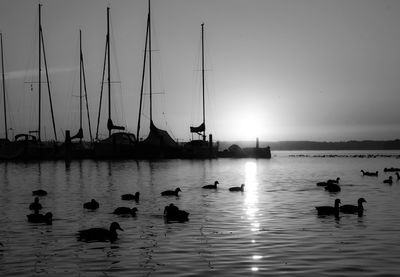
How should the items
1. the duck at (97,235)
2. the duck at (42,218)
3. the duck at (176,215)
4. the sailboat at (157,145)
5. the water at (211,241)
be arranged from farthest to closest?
1. the sailboat at (157,145)
2. the duck at (176,215)
3. the duck at (42,218)
4. the duck at (97,235)
5. the water at (211,241)

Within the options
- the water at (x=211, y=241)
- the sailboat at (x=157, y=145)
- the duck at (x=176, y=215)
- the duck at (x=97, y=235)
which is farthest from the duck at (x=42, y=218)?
the sailboat at (x=157, y=145)

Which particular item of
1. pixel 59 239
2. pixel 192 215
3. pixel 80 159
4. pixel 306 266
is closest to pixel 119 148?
pixel 80 159

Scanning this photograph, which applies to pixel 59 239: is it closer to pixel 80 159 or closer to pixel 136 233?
pixel 136 233

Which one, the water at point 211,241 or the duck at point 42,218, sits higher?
the duck at point 42,218

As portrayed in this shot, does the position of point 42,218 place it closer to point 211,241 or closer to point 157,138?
point 211,241

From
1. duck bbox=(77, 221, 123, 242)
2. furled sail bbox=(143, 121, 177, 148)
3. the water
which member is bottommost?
the water

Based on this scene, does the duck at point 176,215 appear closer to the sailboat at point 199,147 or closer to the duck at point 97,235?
the duck at point 97,235

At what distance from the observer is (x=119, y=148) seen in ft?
312

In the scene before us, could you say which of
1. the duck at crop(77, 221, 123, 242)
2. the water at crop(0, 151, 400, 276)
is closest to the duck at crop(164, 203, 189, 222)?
the water at crop(0, 151, 400, 276)

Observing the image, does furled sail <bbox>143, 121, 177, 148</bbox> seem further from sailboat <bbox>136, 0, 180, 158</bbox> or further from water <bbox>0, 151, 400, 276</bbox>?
water <bbox>0, 151, 400, 276</bbox>

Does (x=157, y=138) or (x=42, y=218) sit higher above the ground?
(x=157, y=138)

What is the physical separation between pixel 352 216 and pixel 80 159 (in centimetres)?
7908

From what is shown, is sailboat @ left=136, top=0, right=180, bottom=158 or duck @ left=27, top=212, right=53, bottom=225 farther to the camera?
sailboat @ left=136, top=0, right=180, bottom=158

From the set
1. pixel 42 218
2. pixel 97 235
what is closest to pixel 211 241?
pixel 97 235
